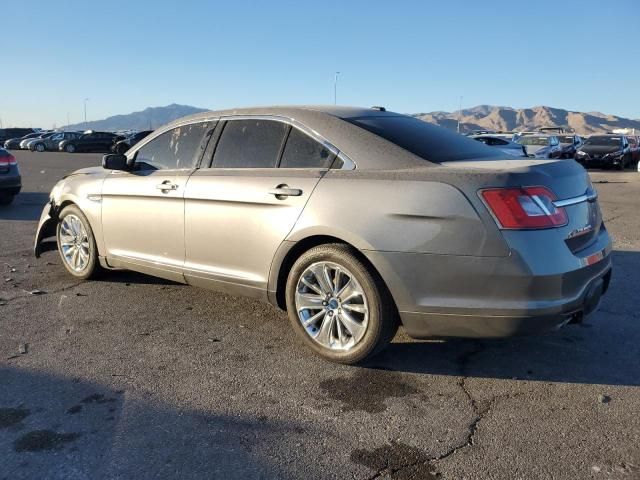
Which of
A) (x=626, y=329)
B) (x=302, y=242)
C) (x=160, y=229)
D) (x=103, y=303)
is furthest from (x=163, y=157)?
(x=626, y=329)

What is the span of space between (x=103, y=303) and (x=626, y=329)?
166 inches

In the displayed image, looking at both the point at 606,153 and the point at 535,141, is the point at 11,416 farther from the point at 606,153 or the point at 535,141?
the point at 606,153

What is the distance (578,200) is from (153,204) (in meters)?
3.20

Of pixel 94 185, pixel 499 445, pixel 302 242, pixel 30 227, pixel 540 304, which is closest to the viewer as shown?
pixel 499 445

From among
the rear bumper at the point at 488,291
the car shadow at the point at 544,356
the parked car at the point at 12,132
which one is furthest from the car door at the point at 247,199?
the parked car at the point at 12,132

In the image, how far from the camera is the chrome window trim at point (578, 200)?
319 cm

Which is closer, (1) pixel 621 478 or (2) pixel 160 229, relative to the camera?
(1) pixel 621 478

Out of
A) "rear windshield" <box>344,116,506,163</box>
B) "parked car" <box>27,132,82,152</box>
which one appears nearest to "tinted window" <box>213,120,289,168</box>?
"rear windshield" <box>344,116,506,163</box>

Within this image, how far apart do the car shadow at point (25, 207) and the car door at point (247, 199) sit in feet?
21.2

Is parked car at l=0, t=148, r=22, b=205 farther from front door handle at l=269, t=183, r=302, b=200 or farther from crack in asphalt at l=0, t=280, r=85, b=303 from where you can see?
front door handle at l=269, t=183, r=302, b=200

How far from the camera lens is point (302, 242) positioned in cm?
375

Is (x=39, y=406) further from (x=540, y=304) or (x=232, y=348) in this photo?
(x=540, y=304)

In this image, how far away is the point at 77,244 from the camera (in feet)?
18.4

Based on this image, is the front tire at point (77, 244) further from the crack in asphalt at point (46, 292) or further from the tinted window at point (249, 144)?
the tinted window at point (249, 144)
